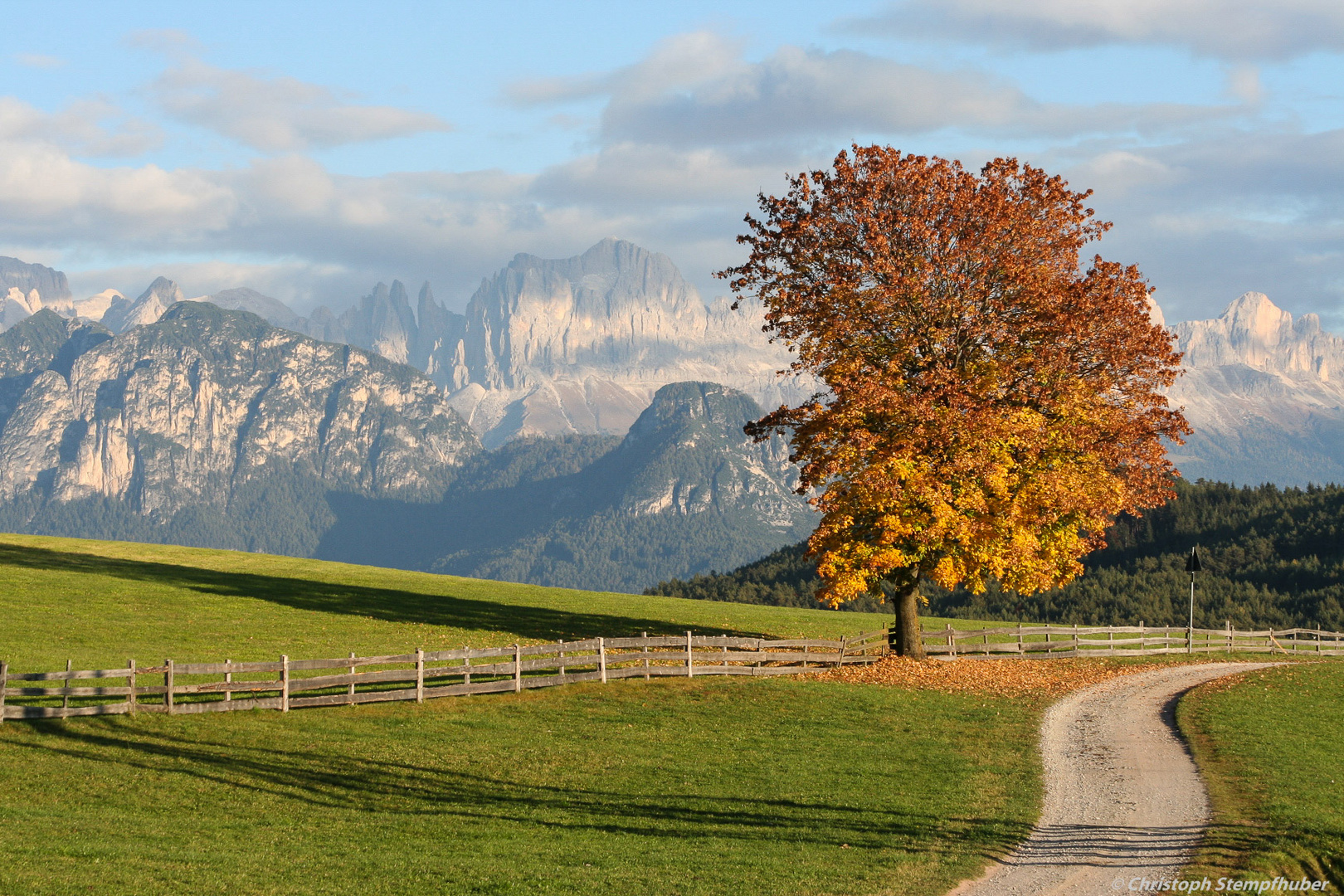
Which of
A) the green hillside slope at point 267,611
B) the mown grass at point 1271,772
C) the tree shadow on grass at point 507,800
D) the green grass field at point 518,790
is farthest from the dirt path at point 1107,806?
the green hillside slope at point 267,611

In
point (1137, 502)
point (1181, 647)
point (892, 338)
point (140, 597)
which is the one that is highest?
point (892, 338)

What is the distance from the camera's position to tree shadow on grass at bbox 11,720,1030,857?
20.7 m

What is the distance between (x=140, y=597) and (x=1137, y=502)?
41.8 meters

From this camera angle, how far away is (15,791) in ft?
73.6

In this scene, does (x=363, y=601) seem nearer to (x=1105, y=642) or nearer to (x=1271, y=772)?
(x=1105, y=642)

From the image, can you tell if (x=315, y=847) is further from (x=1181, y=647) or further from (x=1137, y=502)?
(x=1181, y=647)

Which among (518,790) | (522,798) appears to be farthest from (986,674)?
(522,798)

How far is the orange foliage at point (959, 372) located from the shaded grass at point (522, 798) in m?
7.66

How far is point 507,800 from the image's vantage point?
23.1m

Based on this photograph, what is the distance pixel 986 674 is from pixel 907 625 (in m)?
3.58

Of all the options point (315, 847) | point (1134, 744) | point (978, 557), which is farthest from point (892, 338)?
point (315, 847)

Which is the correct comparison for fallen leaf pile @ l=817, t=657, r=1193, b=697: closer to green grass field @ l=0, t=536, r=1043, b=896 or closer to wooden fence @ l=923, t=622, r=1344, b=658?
wooden fence @ l=923, t=622, r=1344, b=658

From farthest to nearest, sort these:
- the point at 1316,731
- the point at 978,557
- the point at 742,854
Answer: the point at 978,557 < the point at 1316,731 < the point at 742,854

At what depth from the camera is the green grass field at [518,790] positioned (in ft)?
59.6
